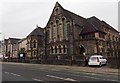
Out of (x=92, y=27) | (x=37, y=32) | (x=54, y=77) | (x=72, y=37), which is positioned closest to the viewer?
(x=54, y=77)

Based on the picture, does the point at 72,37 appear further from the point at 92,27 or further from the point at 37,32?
the point at 37,32

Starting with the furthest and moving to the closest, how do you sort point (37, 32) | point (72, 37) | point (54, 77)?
1. point (37, 32)
2. point (72, 37)
3. point (54, 77)

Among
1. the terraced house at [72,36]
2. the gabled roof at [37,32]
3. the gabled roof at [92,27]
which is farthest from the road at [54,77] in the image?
the gabled roof at [37,32]

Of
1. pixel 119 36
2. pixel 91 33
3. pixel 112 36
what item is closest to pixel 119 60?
pixel 91 33

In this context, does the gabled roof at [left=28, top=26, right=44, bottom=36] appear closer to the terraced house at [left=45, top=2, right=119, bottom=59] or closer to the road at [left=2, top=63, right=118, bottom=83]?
the terraced house at [left=45, top=2, right=119, bottom=59]

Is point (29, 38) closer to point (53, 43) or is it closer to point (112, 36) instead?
point (53, 43)

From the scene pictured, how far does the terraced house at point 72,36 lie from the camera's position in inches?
1895

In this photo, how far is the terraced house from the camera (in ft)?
158

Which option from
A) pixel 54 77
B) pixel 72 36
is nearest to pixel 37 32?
pixel 72 36

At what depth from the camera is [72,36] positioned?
5188 cm

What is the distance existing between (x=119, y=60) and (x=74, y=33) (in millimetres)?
25884

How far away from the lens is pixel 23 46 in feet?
270

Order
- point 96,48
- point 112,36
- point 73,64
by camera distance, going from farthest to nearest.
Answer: point 112,36, point 96,48, point 73,64

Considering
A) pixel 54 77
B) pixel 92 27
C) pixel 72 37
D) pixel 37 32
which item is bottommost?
pixel 54 77
